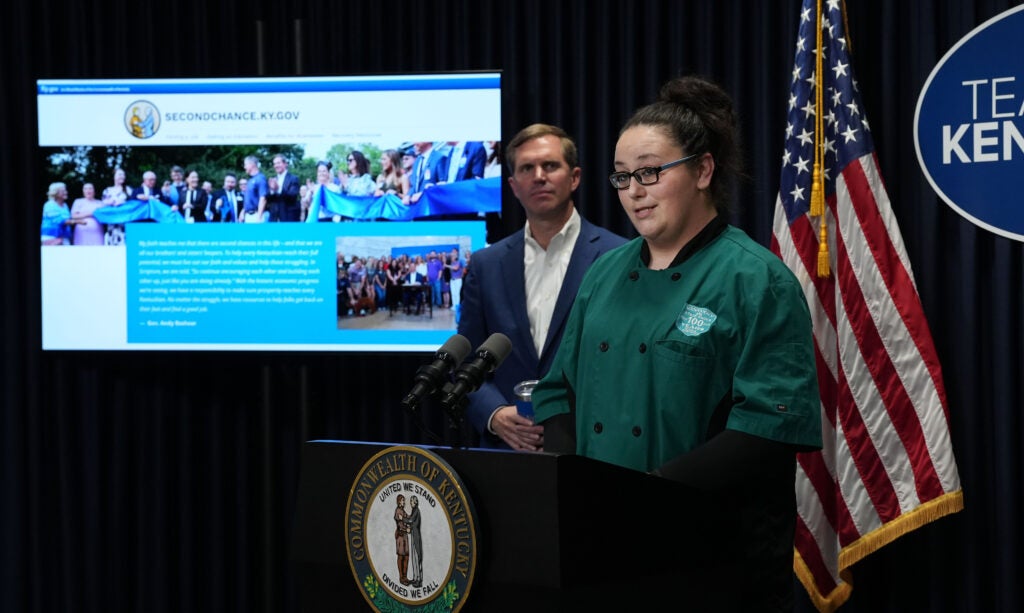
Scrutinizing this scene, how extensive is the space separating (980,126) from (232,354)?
8.38 feet

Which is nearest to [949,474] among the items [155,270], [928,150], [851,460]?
[851,460]

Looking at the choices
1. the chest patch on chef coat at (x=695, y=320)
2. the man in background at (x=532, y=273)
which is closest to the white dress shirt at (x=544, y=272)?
the man in background at (x=532, y=273)

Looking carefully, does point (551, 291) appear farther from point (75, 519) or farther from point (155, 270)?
point (75, 519)

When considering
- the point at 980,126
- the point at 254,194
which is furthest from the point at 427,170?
the point at 980,126

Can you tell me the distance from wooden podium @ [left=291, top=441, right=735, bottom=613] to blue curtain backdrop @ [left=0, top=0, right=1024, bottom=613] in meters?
2.25

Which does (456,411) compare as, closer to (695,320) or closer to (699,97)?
(695,320)

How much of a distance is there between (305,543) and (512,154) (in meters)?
1.80

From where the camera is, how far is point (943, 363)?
3518 mm

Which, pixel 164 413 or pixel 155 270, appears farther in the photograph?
pixel 164 413

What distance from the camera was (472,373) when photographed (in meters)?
1.41

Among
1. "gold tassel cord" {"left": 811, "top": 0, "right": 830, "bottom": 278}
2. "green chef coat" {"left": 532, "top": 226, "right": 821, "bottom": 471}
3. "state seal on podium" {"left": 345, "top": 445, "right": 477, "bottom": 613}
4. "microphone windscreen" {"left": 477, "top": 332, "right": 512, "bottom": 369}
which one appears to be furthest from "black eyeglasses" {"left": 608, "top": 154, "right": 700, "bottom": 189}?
"gold tassel cord" {"left": 811, "top": 0, "right": 830, "bottom": 278}

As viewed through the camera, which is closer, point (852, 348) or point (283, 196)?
point (852, 348)

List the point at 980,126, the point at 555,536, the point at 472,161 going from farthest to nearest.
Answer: the point at 472,161
the point at 980,126
the point at 555,536

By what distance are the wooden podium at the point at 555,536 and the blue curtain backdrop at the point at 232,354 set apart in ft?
7.37
